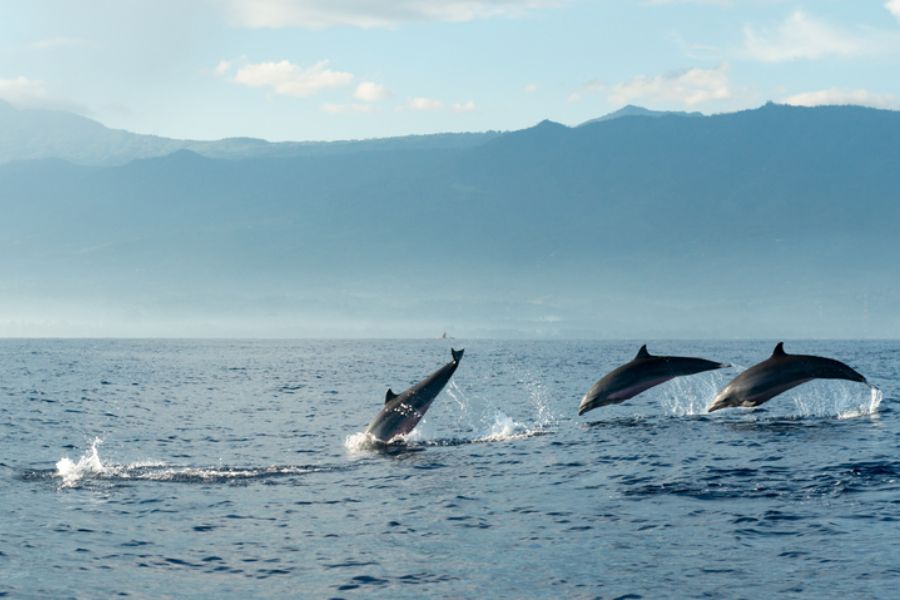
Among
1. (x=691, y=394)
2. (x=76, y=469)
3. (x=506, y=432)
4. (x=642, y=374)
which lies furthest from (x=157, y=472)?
(x=691, y=394)

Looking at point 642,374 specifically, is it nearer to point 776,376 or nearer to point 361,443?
point 776,376

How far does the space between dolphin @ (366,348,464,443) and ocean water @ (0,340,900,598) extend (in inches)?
42.4

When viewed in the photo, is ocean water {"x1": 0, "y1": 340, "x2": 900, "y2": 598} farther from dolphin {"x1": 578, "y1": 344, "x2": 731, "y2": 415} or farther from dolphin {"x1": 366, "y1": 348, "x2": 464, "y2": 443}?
dolphin {"x1": 578, "y1": 344, "x2": 731, "y2": 415}

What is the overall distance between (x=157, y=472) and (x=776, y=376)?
1883cm

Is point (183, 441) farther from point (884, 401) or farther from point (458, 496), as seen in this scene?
point (884, 401)

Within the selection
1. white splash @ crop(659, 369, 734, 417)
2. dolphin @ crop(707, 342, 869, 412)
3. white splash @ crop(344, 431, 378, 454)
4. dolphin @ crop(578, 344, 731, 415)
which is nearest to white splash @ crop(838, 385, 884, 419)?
white splash @ crop(659, 369, 734, 417)

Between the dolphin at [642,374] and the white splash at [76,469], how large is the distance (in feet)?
48.6

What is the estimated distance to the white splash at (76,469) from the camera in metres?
29.7

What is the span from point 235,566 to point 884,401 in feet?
135

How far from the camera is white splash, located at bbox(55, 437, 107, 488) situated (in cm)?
2967

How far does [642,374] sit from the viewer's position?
35.5 m

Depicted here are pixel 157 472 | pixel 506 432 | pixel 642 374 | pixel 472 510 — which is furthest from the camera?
pixel 506 432

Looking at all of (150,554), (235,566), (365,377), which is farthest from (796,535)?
(365,377)

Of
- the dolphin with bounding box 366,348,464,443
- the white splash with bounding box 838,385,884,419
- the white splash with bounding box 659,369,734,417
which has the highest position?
the dolphin with bounding box 366,348,464,443
